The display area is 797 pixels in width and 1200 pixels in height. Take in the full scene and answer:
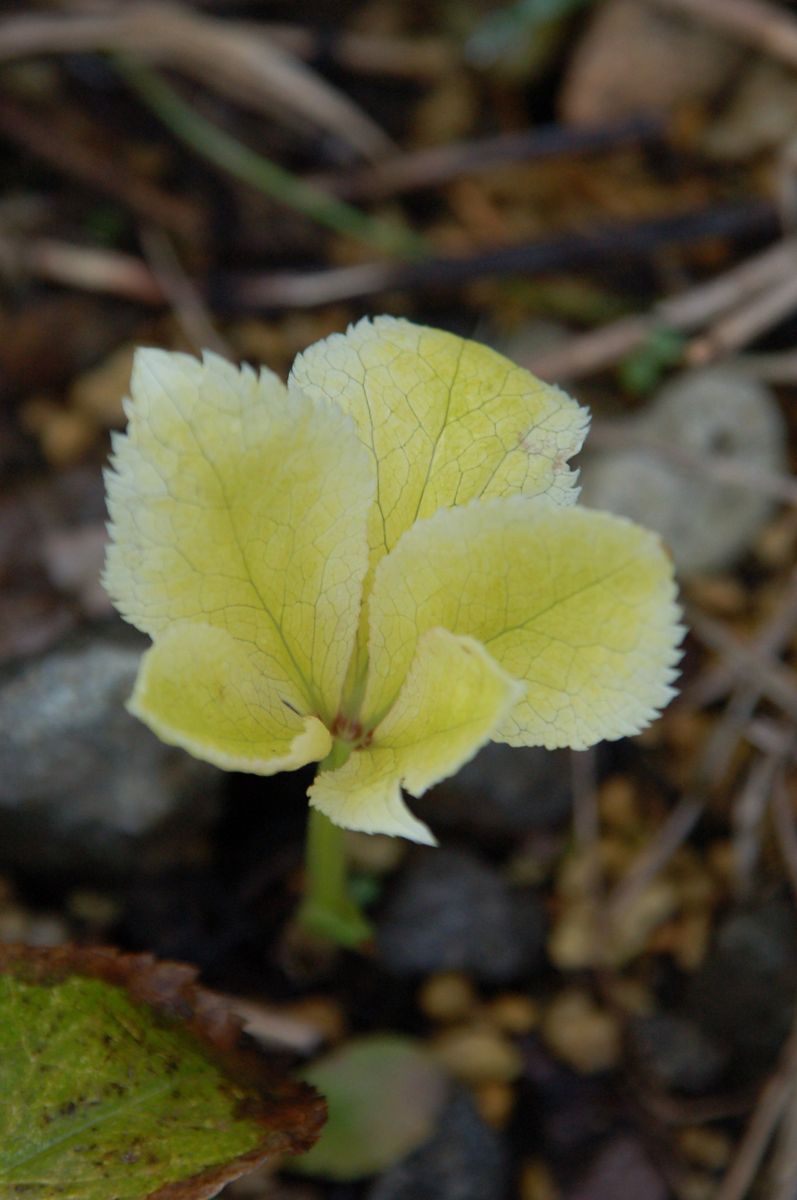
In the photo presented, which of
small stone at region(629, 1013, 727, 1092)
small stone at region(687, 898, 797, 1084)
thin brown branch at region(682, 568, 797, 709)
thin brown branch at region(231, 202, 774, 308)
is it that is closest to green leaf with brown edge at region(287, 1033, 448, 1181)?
small stone at region(629, 1013, 727, 1092)

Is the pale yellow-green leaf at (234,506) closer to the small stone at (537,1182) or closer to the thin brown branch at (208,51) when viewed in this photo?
the small stone at (537,1182)

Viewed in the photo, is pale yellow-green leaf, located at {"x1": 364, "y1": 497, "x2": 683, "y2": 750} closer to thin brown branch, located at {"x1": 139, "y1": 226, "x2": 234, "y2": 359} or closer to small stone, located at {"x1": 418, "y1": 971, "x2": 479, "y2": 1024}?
small stone, located at {"x1": 418, "y1": 971, "x2": 479, "y2": 1024}

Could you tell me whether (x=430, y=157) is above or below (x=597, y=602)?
above

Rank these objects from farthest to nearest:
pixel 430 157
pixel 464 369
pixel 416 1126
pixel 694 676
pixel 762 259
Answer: pixel 430 157 < pixel 762 259 < pixel 694 676 < pixel 416 1126 < pixel 464 369

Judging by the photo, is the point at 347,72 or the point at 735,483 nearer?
the point at 735,483

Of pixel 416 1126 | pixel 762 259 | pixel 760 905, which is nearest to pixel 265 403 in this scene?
pixel 416 1126

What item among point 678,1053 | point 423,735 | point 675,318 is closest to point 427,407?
point 423,735

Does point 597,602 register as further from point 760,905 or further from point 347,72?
point 347,72
